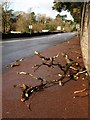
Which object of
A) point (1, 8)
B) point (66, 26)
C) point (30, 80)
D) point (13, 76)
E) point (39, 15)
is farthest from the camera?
point (66, 26)

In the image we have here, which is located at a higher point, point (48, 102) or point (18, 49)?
point (18, 49)

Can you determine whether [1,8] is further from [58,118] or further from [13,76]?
[58,118]

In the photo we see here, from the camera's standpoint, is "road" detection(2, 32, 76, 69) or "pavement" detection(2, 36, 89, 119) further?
"road" detection(2, 32, 76, 69)

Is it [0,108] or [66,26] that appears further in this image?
[66,26]

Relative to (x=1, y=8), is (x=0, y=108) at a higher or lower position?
lower

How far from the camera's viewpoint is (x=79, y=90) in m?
7.96

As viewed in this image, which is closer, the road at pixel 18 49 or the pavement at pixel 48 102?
the pavement at pixel 48 102

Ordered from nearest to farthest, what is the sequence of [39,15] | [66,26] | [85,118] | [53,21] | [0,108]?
[85,118], [0,108], [39,15], [53,21], [66,26]

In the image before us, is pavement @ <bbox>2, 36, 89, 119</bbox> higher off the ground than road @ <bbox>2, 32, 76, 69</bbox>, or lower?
lower

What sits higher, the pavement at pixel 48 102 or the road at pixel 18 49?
the road at pixel 18 49

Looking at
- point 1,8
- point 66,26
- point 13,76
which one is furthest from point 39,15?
point 13,76

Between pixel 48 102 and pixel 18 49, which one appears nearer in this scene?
pixel 48 102

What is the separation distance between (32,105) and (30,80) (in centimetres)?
237

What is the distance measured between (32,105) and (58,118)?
102 centimetres
